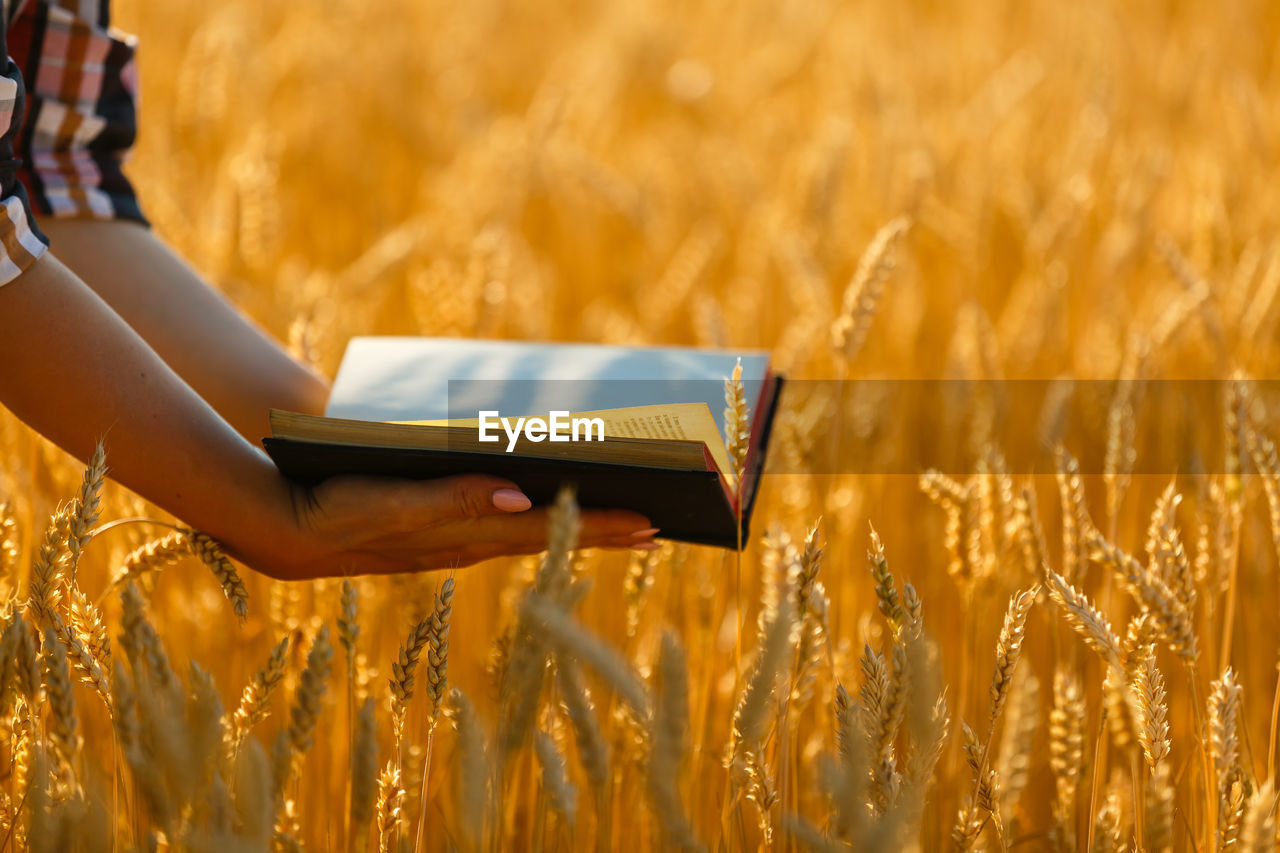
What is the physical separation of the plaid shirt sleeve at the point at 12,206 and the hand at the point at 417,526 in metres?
0.23

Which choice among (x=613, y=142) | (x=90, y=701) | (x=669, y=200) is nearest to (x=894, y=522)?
(x=90, y=701)

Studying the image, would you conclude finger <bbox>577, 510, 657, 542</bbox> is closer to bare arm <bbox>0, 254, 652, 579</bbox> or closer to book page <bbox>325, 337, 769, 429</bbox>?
bare arm <bbox>0, 254, 652, 579</bbox>

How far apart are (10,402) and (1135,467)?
1329mm

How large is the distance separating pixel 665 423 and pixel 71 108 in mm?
645

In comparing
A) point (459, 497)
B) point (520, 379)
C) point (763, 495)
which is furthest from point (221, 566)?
point (763, 495)

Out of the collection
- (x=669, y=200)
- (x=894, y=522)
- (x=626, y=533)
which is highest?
(x=669, y=200)

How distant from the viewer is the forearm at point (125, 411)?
2.25 feet

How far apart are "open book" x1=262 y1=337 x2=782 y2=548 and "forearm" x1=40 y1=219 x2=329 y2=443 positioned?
0.27 feet

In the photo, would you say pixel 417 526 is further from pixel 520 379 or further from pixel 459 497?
pixel 520 379

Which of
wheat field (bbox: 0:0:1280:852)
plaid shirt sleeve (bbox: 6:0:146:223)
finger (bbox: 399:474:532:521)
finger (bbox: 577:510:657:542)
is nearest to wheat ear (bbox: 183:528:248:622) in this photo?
wheat field (bbox: 0:0:1280:852)

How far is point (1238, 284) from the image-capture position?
1.41m

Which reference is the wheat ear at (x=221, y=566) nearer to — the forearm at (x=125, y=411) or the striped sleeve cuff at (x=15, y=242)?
the forearm at (x=125, y=411)

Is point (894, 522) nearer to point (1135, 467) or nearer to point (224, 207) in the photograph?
point (1135, 467)

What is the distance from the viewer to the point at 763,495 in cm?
131
